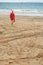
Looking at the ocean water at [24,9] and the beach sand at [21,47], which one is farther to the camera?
the ocean water at [24,9]

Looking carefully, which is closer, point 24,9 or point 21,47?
point 21,47

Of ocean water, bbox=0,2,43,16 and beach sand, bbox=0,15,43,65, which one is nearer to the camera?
beach sand, bbox=0,15,43,65

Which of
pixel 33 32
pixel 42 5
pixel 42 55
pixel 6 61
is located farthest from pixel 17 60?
pixel 42 5

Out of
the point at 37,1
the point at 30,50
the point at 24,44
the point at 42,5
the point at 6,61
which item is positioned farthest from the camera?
the point at 37,1

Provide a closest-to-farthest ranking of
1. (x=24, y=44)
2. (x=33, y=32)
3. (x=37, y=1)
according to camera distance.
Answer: (x=24, y=44) < (x=33, y=32) < (x=37, y=1)

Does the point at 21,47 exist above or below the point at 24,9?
above

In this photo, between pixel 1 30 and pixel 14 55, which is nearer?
pixel 14 55

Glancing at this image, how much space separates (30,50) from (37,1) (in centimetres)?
2019

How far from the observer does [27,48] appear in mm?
5207

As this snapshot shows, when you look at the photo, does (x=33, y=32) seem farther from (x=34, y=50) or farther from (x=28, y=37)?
(x=34, y=50)

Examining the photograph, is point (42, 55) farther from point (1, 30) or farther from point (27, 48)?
point (1, 30)

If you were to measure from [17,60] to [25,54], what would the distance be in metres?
0.41

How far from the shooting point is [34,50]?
505 cm

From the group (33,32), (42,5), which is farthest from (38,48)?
(42,5)
